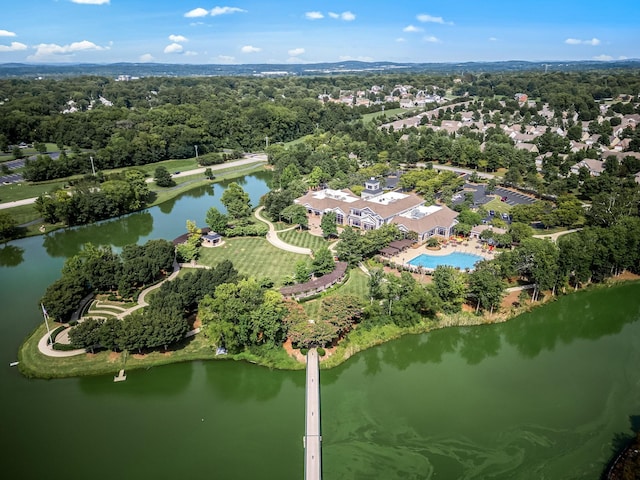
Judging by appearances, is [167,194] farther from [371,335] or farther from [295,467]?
[295,467]

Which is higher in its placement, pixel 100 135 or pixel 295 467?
pixel 100 135

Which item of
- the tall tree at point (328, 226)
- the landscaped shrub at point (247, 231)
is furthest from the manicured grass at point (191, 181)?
the tall tree at point (328, 226)

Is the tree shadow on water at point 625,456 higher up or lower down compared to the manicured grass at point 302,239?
lower down

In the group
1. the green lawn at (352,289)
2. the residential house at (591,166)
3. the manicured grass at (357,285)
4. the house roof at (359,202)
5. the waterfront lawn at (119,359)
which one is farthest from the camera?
the residential house at (591,166)

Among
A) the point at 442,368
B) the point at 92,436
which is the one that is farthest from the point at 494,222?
the point at 92,436

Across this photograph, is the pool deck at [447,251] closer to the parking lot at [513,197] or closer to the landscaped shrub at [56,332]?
the parking lot at [513,197]

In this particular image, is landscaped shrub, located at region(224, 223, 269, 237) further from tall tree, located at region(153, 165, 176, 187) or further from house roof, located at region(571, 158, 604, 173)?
house roof, located at region(571, 158, 604, 173)

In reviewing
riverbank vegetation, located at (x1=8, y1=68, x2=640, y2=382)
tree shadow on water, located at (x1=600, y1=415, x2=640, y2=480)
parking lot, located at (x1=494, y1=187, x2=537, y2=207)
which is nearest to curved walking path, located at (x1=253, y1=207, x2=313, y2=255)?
riverbank vegetation, located at (x1=8, y1=68, x2=640, y2=382)
